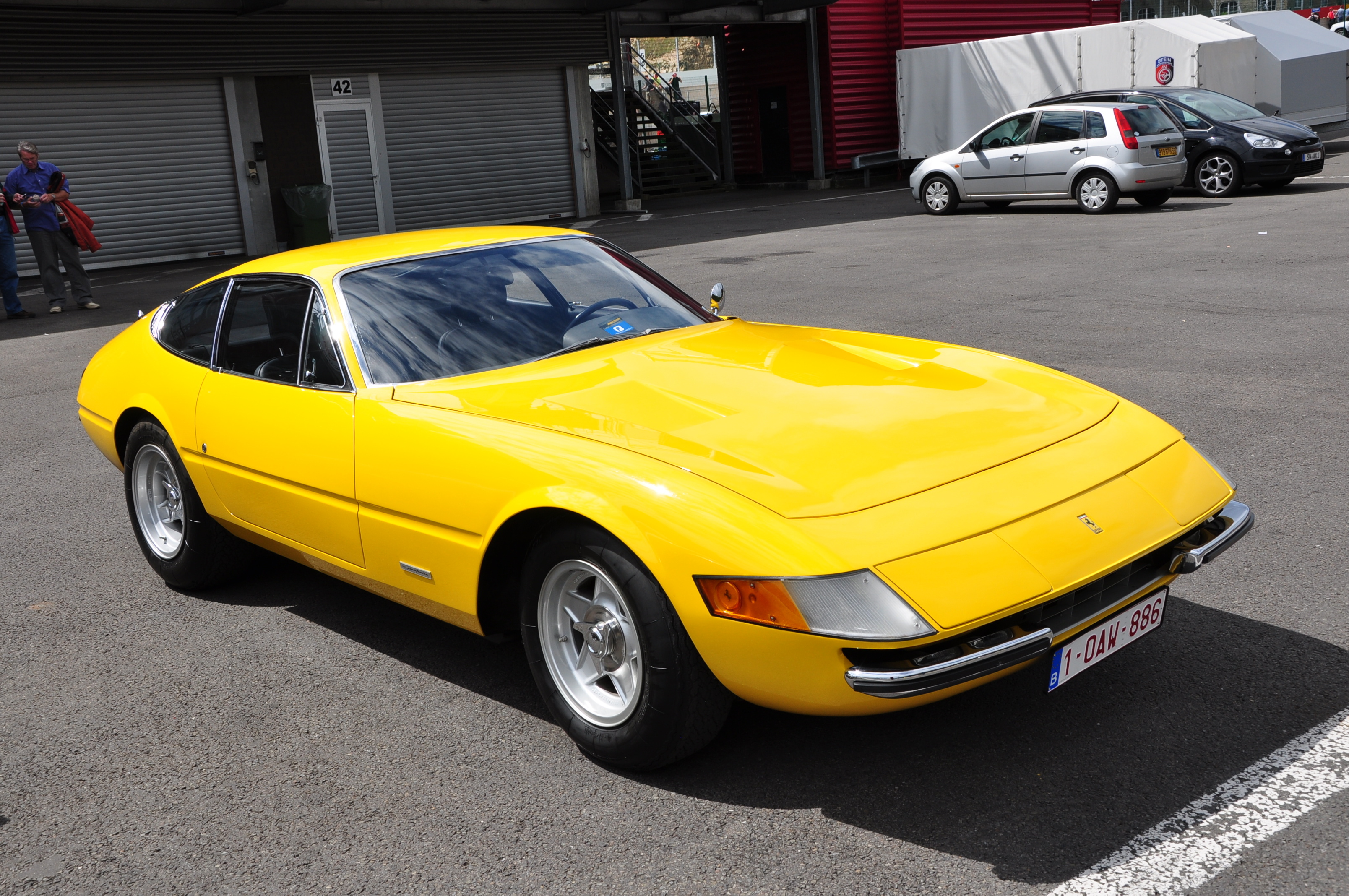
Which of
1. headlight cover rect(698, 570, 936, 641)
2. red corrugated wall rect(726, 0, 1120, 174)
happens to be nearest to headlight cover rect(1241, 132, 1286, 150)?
red corrugated wall rect(726, 0, 1120, 174)

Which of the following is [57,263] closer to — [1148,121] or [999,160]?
[999,160]

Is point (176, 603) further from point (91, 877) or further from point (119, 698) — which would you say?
point (91, 877)

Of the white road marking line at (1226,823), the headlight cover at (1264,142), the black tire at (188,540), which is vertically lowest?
the white road marking line at (1226,823)

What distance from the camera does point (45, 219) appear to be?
13.2 meters

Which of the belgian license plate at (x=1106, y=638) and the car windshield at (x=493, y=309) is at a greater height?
the car windshield at (x=493, y=309)

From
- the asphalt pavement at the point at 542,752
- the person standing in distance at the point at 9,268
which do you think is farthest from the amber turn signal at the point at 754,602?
the person standing in distance at the point at 9,268

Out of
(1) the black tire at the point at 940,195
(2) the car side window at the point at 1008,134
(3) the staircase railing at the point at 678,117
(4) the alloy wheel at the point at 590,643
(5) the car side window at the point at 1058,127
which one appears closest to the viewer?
(4) the alloy wheel at the point at 590,643

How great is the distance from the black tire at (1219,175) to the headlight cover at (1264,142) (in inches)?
11.9

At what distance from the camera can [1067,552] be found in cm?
290

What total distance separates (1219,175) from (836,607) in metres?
17.4

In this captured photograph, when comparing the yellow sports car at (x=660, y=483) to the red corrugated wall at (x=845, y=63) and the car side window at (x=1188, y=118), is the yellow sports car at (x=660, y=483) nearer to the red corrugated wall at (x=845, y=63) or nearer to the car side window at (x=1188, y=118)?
the car side window at (x=1188, y=118)

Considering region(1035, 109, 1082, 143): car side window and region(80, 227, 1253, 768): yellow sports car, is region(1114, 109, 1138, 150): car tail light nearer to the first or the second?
region(1035, 109, 1082, 143): car side window

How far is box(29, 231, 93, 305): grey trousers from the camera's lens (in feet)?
44.2

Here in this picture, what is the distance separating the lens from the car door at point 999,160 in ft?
58.2
